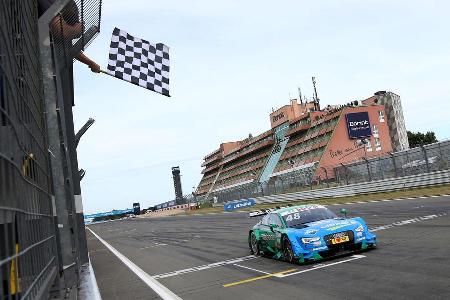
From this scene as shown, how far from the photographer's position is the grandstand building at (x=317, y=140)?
2844 inches

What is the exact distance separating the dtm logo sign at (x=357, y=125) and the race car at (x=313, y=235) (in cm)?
6342

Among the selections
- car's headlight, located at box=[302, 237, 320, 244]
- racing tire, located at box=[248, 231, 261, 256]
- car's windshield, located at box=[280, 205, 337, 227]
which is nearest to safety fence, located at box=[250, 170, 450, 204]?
racing tire, located at box=[248, 231, 261, 256]

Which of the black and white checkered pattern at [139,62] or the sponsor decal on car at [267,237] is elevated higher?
the black and white checkered pattern at [139,62]

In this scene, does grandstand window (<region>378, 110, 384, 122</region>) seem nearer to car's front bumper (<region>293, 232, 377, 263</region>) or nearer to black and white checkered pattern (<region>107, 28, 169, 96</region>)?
car's front bumper (<region>293, 232, 377, 263</region>)

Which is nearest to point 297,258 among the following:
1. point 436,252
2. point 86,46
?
point 436,252

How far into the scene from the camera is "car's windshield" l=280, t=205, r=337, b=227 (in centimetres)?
1068

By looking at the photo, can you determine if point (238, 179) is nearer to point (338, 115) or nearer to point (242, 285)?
point (338, 115)

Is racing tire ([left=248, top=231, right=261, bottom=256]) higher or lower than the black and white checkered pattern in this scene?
lower

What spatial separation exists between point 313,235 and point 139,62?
4.44 meters

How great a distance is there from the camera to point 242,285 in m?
8.38

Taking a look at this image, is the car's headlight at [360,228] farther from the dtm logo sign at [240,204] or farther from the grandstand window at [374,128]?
the grandstand window at [374,128]

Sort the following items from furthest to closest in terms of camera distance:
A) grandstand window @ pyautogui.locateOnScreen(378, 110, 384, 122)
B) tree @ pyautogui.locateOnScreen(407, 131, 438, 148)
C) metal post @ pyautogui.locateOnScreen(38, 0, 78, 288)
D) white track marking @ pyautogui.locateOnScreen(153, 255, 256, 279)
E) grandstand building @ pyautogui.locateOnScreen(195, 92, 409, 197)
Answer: tree @ pyautogui.locateOnScreen(407, 131, 438, 148) < grandstand window @ pyautogui.locateOnScreen(378, 110, 384, 122) < grandstand building @ pyautogui.locateOnScreen(195, 92, 409, 197) < white track marking @ pyautogui.locateOnScreen(153, 255, 256, 279) < metal post @ pyautogui.locateOnScreen(38, 0, 78, 288)

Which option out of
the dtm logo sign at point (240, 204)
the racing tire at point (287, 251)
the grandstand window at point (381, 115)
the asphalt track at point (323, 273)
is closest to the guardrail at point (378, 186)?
the dtm logo sign at point (240, 204)

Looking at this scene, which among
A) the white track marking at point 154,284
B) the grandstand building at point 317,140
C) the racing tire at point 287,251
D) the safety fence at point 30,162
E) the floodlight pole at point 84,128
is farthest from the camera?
the grandstand building at point 317,140
